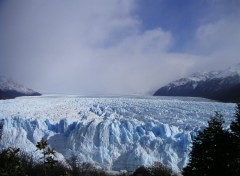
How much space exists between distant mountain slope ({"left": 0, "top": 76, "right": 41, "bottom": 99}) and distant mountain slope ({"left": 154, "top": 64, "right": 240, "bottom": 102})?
37.1 meters

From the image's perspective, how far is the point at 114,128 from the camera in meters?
38.2

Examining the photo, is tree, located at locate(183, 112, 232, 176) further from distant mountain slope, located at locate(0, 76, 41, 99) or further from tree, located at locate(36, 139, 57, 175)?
distant mountain slope, located at locate(0, 76, 41, 99)

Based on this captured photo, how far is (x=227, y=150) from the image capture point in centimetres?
1788

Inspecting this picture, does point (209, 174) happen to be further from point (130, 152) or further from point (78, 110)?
point (78, 110)

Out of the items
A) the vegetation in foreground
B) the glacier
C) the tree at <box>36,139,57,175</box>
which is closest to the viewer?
the tree at <box>36,139,57,175</box>

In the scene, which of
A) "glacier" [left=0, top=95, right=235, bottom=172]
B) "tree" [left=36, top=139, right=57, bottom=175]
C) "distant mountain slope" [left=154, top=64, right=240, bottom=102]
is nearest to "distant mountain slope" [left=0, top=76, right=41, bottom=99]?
"glacier" [left=0, top=95, right=235, bottom=172]

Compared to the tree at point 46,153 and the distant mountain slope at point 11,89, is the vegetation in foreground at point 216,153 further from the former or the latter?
the distant mountain slope at point 11,89

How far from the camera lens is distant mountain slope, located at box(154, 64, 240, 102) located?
68.9 metres

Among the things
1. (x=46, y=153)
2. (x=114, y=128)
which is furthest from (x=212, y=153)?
(x=114, y=128)

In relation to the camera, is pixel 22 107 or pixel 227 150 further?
pixel 22 107

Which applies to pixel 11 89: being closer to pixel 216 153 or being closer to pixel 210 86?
pixel 210 86

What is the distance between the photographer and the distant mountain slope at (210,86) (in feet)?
226

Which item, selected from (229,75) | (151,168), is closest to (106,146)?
(151,168)

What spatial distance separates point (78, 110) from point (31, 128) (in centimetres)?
567
